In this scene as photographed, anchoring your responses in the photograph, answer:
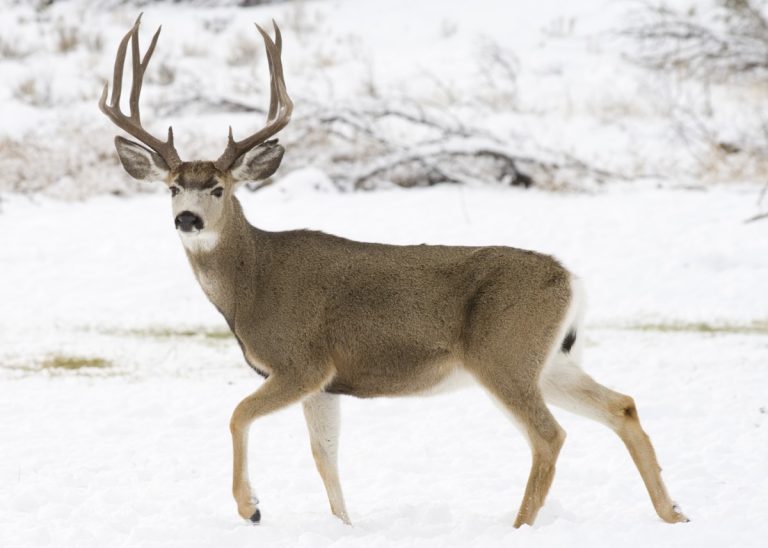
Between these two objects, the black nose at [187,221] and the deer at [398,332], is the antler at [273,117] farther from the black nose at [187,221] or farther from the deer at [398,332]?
the black nose at [187,221]

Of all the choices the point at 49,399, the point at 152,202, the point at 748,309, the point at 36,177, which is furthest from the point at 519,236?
the point at 49,399

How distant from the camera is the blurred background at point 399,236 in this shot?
6.97m

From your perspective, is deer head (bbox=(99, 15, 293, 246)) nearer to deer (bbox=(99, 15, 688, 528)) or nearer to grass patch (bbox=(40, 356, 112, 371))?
deer (bbox=(99, 15, 688, 528))

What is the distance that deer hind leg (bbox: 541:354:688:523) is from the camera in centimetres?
608

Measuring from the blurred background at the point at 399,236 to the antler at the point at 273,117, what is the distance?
1940 millimetres

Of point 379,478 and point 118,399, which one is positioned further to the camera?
point 118,399

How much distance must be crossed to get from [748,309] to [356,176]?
25.8 ft

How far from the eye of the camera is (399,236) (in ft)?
58.6

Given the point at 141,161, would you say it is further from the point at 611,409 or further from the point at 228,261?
the point at 611,409

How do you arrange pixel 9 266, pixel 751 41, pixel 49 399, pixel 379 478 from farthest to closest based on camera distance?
pixel 751 41, pixel 9 266, pixel 49 399, pixel 379 478

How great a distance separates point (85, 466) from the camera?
7633mm

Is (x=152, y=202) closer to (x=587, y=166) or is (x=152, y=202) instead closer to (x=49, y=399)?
(x=587, y=166)

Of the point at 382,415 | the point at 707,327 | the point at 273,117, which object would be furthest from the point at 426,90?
the point at 273,117

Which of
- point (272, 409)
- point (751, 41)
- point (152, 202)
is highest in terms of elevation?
point (272, 409)
